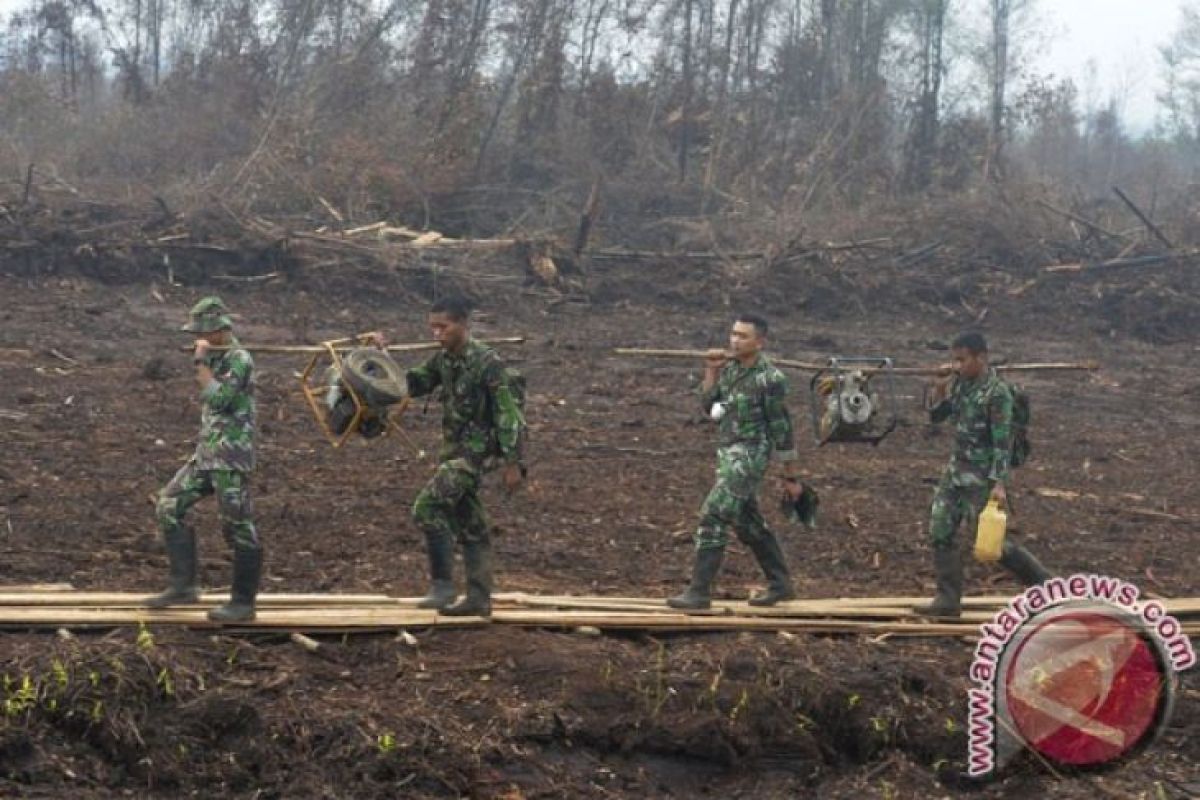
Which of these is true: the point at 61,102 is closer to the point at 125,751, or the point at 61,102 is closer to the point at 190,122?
the point at 190,122

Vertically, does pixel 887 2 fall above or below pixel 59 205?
above

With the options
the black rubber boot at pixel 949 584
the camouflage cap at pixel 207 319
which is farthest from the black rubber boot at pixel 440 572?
the black rubber boot at pixel 949 584

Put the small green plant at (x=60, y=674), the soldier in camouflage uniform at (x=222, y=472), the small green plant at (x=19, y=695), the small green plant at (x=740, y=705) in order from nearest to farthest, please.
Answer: the small green plant at (x=19, y=695), the small green plant at (x=60, y=674), the small green plant at (x=740, y=705), the soldier in camouflage uniform at (x=222, y=472)

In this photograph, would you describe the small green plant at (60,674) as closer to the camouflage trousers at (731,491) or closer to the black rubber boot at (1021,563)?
the camouflage trousers at (731,491)

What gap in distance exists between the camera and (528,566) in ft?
37.8

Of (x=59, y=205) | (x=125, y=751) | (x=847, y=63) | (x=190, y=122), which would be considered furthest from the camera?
(x=847, y=63)

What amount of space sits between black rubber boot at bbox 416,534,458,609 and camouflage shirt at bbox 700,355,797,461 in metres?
1.90

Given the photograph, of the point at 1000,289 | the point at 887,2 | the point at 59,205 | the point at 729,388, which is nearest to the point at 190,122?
the point at 59,205

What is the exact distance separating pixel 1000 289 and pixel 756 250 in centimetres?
443

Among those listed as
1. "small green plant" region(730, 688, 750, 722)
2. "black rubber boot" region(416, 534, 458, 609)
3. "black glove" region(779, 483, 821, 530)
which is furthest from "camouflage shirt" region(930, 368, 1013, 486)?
"black rubber boot" region(416, 534, 458, 609)

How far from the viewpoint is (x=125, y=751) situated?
7.20m

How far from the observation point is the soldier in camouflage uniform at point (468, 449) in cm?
901

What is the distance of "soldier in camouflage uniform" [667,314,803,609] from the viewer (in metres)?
9.64

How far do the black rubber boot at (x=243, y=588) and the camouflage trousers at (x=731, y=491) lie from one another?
9.14 feet
